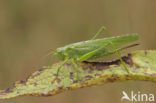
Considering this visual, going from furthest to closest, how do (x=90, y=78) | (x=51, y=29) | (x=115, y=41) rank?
(x=51, y=29)
(x=115, y=41)
(x=90, y=78)

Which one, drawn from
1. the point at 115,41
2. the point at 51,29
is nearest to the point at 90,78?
the point at 115,41

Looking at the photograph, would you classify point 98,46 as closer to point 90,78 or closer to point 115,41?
point 115,41

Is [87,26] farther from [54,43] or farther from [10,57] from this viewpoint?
[10,57]

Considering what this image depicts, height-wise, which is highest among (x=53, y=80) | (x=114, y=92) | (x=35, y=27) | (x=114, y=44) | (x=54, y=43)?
(x=35, y=27)

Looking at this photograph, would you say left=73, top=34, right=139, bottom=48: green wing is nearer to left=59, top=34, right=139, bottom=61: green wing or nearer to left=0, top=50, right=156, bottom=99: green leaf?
left=59, top=34, right=139, bottom=61: green wing

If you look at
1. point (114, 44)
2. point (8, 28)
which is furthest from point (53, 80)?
point (8, 28)

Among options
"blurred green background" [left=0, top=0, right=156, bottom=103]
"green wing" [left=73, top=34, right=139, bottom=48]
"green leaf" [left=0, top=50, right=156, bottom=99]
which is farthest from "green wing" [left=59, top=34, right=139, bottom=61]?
"blurred green background" [left=0, top=0, right=156, bottom=103]

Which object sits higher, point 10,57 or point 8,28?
point 8,28

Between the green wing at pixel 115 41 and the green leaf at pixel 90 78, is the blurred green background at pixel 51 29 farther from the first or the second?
the green leaf at pixel 90 78

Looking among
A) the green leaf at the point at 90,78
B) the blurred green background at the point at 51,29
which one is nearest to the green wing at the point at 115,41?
the green leaf at the point at 90,78
